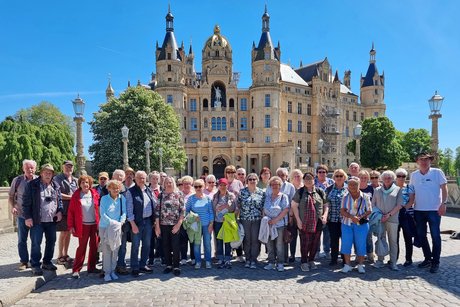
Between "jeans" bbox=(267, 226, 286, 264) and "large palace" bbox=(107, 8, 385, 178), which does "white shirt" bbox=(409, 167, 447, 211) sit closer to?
"jeans" bbox=(267, 226, 286, 264)

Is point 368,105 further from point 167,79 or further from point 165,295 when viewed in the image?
point 165,295

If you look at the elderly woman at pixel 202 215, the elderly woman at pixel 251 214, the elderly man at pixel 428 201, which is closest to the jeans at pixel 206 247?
the elderly woman at pixel 202 215

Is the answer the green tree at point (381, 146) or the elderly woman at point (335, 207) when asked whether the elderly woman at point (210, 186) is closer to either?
the elderly woman at point (335, 207)

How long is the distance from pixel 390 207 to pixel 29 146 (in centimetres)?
3346

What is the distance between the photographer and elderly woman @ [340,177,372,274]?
7195 millimetres

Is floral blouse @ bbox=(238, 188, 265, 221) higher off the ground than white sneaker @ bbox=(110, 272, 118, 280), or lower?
higher

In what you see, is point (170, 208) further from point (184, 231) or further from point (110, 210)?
point (110, 210)

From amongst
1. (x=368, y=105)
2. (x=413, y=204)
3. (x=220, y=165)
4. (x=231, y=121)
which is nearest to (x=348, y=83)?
(x=368, y=105)

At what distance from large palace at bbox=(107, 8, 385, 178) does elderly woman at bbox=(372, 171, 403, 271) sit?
1714 inches

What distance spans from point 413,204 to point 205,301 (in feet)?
17.2

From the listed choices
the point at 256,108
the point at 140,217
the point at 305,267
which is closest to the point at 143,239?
the point at 140,217

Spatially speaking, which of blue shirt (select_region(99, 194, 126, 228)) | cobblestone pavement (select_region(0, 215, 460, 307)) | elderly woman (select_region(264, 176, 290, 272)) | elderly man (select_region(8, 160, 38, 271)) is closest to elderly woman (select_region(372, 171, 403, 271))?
cobblestone pavement (select_region(0, 215, 460, 307))

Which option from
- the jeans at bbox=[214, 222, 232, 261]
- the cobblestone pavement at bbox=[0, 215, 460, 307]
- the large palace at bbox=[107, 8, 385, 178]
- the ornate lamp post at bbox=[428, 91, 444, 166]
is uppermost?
the large palace at bbox=[107, 8, 385, 178]

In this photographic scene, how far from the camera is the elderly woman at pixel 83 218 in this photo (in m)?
7.02
